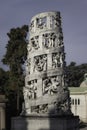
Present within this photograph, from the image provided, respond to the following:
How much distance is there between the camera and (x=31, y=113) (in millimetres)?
20688

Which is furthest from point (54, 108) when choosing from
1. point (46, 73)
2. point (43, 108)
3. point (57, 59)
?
point (57, 59)

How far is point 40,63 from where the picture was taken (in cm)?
2080

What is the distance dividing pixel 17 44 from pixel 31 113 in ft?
80.8

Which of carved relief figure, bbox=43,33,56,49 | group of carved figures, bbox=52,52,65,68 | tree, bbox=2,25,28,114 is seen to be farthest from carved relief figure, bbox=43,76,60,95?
tree, bbox=2,25,28,114

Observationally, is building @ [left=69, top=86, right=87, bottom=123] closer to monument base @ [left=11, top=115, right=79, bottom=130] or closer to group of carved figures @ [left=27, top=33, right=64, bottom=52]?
group of carved figures @ [left=27, top=33, right=64, bottom=52]

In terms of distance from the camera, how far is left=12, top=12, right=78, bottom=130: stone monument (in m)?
20.5

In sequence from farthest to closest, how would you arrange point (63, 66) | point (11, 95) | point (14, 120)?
point (11, 95), point (63, 66), point (14, 120)

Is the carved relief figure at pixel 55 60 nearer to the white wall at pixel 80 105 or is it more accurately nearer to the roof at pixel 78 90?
the roof at pixel 78 90

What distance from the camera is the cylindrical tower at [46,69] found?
20.6 metres

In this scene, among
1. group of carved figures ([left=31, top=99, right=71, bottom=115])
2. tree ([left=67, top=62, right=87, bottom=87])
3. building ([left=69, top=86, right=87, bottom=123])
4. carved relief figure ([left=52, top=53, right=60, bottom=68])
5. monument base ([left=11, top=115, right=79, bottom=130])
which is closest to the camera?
monument base ([left=11, top=115, right=79, bottom=130])

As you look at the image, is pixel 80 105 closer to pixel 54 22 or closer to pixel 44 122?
pixel 54 22

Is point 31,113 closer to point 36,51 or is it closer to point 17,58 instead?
point 36,51

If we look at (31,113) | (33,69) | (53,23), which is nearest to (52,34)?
(53,23)

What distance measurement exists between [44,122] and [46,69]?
2.73 m
